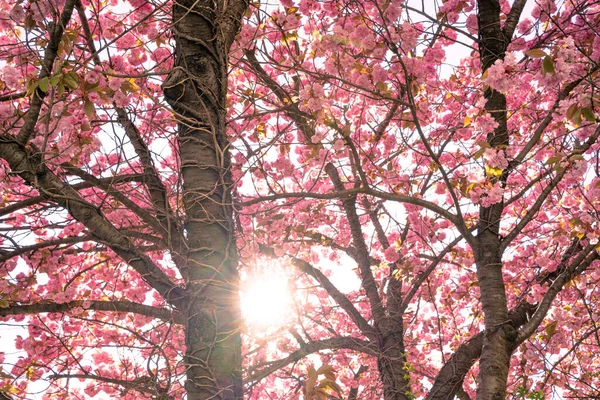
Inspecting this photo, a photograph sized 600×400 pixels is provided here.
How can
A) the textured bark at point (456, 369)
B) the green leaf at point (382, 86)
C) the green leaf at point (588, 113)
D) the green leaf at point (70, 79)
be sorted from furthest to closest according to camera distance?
the textured bark at point (456, 369) < the green leaf at point (382, 86) < the green leaf at point (588, 113) < the green leaf at point (70, 79)

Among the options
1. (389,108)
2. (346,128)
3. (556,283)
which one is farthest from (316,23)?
(556,283)

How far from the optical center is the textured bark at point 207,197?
6.95ft

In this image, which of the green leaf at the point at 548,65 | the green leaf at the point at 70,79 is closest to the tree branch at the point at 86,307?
the green leaf at the point at 70,79

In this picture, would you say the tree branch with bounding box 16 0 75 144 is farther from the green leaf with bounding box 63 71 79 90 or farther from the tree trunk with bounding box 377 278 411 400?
the tree trunk with bounding box 377 278 411 400

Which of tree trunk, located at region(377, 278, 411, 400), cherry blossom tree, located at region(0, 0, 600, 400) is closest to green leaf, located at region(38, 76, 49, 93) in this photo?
cherry blossom tree, located at region(0, 0, 600, 400)

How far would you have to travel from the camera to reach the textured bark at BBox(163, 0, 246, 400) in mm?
2119

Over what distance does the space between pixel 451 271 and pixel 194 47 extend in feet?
18.9

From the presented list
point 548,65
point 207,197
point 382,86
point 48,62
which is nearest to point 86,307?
point 207,197

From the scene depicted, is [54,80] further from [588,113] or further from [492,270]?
[492,270]

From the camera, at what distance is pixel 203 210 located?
7.61 feet

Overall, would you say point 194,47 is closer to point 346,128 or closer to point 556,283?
point 346,128

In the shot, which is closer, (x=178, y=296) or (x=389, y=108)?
(x=178, y=296)

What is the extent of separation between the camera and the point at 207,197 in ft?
7.61

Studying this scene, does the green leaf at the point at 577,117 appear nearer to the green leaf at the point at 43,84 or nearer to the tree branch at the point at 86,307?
the green leaf at the point at 43,84
